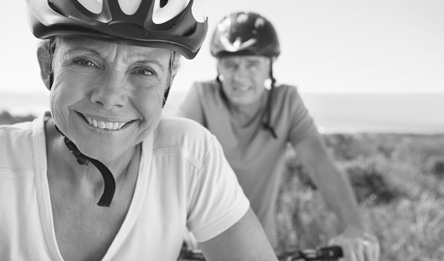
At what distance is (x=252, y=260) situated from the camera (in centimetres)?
160

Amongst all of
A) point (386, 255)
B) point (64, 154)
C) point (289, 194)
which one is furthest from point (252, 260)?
point (289, 194)

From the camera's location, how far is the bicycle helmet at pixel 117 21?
1.36 metres

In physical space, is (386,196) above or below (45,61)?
below

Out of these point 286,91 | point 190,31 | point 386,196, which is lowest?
point 386,196

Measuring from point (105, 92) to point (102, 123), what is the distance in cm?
8

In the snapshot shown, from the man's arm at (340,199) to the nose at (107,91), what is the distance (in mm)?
1136

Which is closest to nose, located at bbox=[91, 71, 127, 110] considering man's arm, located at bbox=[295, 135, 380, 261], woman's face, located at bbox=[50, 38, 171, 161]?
woman's face, located at bbox=[50, 38, 171, 161]

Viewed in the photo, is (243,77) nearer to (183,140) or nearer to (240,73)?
(240,73)

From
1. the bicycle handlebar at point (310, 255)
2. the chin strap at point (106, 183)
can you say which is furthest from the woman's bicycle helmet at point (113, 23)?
Answer: the bicycle handlebar at point (310, 255)

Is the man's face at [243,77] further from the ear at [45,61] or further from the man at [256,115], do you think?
the ear at [45,61]

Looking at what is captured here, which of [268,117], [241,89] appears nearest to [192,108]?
[241,89]

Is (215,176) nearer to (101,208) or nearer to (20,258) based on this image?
(101,208)

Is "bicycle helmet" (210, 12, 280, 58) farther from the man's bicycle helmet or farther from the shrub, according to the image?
the shrub

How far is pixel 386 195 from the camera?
6.60 m
